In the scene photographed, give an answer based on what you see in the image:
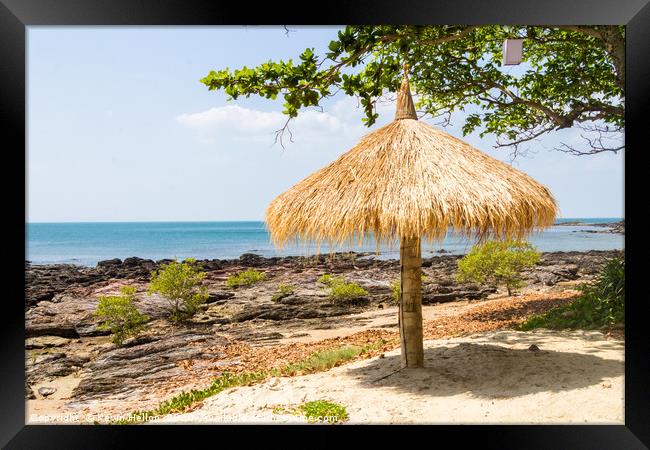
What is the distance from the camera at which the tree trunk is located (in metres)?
4.43

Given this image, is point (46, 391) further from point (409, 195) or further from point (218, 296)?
point (409, 195)

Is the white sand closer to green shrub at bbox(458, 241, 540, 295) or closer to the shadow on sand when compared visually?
the shadow on sand

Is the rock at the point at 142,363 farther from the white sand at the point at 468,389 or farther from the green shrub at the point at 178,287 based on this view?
the white sand at the point at 468,389

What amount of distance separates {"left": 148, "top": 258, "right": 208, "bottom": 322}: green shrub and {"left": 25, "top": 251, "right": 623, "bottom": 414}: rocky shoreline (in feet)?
0.69

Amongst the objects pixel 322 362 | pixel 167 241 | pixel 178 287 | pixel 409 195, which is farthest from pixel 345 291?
pixel 167 241

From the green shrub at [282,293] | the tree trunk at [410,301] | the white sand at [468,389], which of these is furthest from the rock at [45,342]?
the tree trunk at [410,301]

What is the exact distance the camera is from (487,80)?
7.65 metres

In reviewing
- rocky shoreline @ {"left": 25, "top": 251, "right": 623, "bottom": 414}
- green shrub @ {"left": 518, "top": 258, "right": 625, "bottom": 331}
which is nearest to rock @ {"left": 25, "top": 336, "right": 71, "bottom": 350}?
rocky shoreline @ {"left": 25, "top": 251, "right": 623, "bottom": 414}

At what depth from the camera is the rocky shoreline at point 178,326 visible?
7.05 m

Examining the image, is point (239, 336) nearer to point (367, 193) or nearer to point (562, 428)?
point (367, 193)

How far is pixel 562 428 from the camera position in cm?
344

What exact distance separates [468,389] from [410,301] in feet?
2.78
